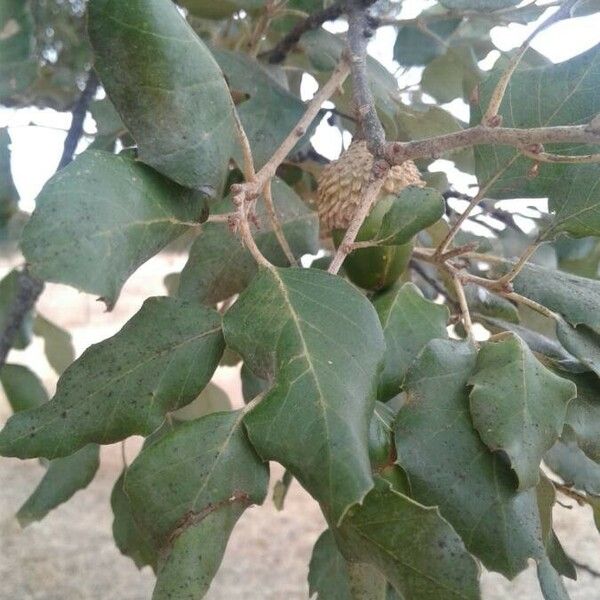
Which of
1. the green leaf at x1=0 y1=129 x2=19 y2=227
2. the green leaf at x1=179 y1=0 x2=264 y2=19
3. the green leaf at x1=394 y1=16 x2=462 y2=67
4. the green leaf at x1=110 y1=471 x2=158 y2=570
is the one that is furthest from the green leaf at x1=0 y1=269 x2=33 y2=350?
the green leaf at x1=394 y1=16 x2=462 y2=67

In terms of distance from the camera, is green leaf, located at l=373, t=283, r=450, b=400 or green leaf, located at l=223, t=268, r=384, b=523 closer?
green leaf, located at l=223, t=268, r=384, b=523

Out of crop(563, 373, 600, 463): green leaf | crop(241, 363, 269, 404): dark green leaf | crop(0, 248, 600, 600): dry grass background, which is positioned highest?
crop(563, 373, 600, 463): green leaf

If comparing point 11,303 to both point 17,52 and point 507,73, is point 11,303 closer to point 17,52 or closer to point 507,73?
point 17,52

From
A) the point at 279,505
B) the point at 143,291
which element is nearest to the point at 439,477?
the point at 279,505

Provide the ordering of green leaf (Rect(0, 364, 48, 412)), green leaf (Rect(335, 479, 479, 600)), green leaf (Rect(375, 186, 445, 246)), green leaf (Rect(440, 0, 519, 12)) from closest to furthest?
green leaf (Rect(335, 479, 479, 600)), green leaf (Rect(375, 186, 445, 246)), green leaf (Rect(440, 0, 519, 12)), green leaf (Rect(0, 364, 48, 412))

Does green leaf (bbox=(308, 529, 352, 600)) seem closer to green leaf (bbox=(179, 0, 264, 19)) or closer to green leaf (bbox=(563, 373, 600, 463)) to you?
green leaf (bbox=(563, 373, 600, 463))
